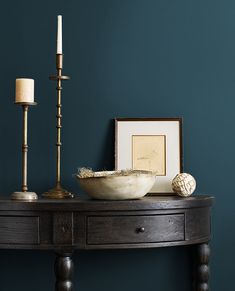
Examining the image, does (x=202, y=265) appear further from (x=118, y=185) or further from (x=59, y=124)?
(x=59, y=124)

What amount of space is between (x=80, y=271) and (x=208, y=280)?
54 centimetres

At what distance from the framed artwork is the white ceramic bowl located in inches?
11.6

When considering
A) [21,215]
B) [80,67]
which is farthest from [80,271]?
[80,67]

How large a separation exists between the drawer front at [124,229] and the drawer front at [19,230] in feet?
0.62

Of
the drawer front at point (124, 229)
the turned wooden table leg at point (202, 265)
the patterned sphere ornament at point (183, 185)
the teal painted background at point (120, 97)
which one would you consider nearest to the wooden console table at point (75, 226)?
the drawer front at point (124, 229)

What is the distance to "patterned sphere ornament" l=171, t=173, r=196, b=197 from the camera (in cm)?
235

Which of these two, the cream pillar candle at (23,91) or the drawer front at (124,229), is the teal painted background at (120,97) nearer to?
the cream pillar candle at (23,91)

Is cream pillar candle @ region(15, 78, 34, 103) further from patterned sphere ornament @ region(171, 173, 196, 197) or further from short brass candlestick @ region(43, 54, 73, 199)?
patterned sphere ornament @ region(171, 173, 196, 197)

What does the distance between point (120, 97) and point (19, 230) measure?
2.55 feet

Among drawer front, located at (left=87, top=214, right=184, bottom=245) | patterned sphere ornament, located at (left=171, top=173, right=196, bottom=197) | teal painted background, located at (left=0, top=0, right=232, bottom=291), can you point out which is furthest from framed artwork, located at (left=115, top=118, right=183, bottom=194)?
drawer front, located at (left=87, top=214, right=184, bottom=245)

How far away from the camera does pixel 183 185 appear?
7.72 feet

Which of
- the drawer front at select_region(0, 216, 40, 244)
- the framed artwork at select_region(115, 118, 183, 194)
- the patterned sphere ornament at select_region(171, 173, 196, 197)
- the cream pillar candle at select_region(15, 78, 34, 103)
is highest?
the cream pillar candle at select_region(15, 78, 34, 103)

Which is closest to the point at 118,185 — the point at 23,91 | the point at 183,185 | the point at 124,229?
the point at 124,229

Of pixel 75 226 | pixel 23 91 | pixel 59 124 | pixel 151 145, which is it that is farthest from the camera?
pixel 151 145
